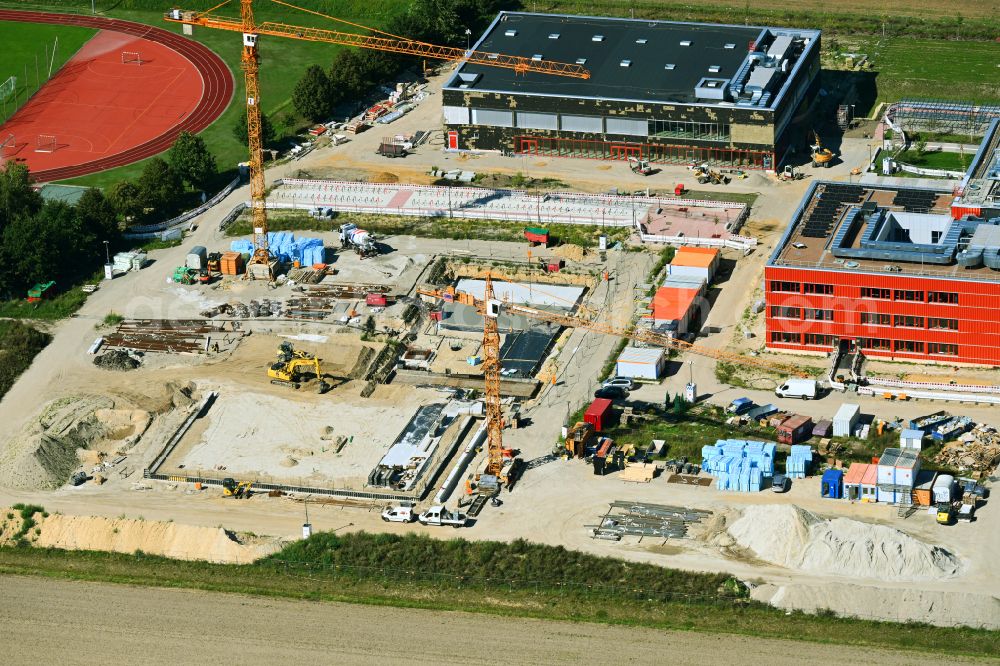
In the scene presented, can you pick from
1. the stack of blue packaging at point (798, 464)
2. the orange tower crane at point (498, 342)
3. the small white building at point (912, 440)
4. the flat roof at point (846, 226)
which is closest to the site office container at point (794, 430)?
the stack of blue packaging at point (798, 464)

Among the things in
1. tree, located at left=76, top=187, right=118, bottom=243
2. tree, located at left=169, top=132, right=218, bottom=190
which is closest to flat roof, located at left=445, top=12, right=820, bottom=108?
tree, located at left=169, top=132, right=218, bottom=190

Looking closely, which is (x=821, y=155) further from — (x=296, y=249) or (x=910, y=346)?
(x=296, y=249)

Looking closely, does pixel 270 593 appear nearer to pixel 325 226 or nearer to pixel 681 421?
pixel 681 421

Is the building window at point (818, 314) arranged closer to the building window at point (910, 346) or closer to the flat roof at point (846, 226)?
the flat roof at point (846, 226)

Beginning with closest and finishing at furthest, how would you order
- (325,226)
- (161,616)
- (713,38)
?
1. (161,616)
2. (325,226)
3. (713,38)

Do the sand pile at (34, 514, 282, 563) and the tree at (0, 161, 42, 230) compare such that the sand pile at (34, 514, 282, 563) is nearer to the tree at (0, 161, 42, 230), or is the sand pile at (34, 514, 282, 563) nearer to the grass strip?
the grass strip

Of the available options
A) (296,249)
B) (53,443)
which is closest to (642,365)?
(296,249)

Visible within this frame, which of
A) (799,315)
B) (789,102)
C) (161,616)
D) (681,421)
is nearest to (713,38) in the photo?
(789,102)
